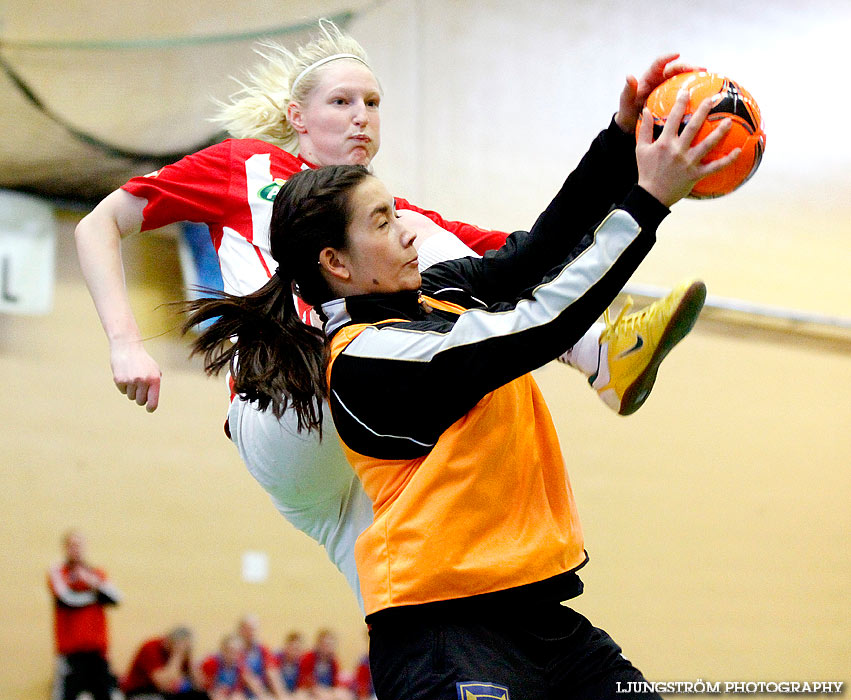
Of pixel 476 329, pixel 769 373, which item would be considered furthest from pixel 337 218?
pixel 769 373

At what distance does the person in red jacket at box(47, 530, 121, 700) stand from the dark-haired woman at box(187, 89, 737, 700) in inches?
150

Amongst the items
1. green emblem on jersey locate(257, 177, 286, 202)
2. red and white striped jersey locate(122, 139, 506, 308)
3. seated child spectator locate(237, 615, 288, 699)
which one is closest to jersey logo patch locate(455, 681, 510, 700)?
red and white striped jersey locate(122, 139, 506, 308)

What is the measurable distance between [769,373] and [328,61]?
5.46 m

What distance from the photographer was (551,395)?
647 cm

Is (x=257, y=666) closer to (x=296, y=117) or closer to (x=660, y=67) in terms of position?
(x=296, y=117)

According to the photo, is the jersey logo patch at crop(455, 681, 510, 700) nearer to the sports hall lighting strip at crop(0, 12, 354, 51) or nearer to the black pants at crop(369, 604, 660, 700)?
the black pants at crop(369, 604, 660, 700)

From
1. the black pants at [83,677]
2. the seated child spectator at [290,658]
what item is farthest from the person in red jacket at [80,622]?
the seated child spectator at [290,658]

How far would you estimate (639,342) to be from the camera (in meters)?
2.06

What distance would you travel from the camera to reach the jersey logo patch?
1.58 meters

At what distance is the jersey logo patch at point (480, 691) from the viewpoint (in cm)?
158

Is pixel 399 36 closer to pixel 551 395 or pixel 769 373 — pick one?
pixel 551 395

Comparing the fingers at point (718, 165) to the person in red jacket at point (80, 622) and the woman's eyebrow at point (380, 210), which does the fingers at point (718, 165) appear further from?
the person in red jacket at point (80, 622)

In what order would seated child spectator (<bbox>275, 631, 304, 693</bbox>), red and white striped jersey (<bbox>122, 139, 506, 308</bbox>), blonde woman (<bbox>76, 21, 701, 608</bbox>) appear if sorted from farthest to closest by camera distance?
seated child spectator (<bbox>275, 631, 304, 693</bbox>) < red and white striped jersey (<bbox>122, 139, 506, 308</bbox>) < blonde woman (<bbox>76, 21, 701, 608</bbox>)

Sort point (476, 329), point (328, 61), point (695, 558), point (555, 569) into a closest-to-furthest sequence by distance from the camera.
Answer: point (476, 329), point (555, 569), point (328, 61), point (695, 558)
